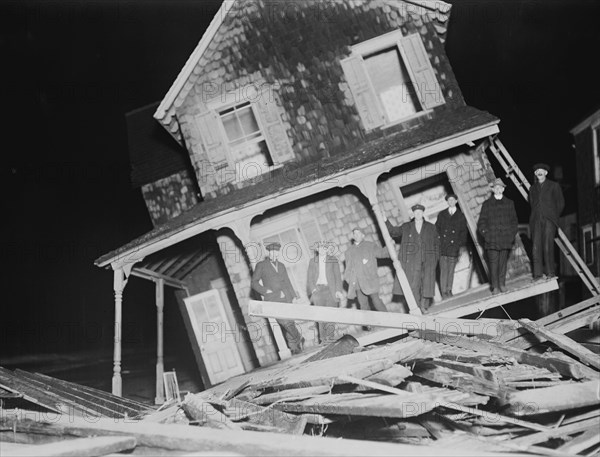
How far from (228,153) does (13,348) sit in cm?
1806

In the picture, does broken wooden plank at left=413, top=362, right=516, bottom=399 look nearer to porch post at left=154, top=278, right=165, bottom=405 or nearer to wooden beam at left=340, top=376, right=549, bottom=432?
wooden beam at left=340, top=376, right=549, bottom=432

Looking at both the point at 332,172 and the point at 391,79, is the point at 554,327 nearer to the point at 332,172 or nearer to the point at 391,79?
the point at 332,172

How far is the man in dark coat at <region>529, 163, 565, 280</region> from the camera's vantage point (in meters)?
9.88

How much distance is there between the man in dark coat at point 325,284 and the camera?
10172 mm

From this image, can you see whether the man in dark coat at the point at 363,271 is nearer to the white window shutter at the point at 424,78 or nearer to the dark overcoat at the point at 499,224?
the dark overcoat at the point at 499,224

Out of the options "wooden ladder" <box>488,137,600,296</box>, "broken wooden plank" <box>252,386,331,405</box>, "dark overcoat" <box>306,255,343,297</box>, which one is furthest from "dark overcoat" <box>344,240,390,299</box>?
"broken wooden plank" <box>252,386,331,405</box>

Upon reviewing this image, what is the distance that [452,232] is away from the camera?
10.4 meters

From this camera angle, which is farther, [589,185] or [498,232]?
[589,185]

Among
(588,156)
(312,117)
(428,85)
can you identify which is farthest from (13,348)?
(588,156)

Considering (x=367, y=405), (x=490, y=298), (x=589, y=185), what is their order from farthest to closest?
(x=589, y=185), (x=490, y=298), (x=367, y=405)

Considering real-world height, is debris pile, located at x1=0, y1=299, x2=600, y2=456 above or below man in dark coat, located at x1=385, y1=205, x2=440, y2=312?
below

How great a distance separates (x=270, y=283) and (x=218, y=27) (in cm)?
686

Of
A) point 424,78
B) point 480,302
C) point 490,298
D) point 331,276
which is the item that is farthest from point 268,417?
point 424,78

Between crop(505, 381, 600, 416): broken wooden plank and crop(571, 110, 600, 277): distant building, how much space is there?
13.5 m
